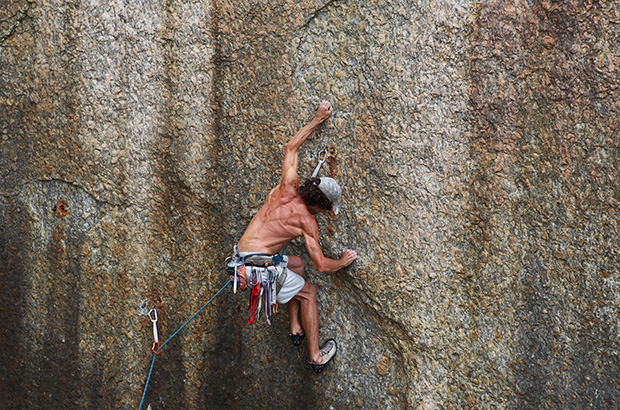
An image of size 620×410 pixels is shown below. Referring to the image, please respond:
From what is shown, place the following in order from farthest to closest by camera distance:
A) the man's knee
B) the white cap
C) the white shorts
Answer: the man's knee
the white shorts
the white cap

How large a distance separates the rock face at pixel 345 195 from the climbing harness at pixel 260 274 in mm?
431

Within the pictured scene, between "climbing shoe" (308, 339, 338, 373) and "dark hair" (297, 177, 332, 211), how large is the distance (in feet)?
3.80

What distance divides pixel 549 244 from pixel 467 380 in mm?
1119

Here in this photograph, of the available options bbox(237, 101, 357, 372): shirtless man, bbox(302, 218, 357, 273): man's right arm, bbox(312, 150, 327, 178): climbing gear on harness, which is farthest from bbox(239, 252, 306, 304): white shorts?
bbox(312, 150, 327, 178): climbing gear on harness

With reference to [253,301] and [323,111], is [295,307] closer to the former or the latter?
[253,301]

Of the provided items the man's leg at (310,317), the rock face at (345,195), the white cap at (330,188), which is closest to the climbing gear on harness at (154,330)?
the rock face at (345,195)

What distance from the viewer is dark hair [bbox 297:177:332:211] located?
14.3 ft

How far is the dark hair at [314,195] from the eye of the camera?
4355 mm

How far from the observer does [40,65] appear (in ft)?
16.4

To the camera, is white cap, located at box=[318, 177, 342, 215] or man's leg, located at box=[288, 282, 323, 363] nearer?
white cap, located at box=[318, 177, 342, 215]

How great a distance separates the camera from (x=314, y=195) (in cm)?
435

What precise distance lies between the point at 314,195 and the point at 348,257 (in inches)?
21.6

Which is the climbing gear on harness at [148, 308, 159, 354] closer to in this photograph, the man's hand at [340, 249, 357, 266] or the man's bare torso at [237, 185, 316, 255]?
the man's bare torso at [237, 185, 316, 255]

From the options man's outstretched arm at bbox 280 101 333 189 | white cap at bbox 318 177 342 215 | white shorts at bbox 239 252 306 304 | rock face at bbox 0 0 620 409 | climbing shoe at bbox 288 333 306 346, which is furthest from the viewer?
climbing shoe at bbox 288 333 306 346
